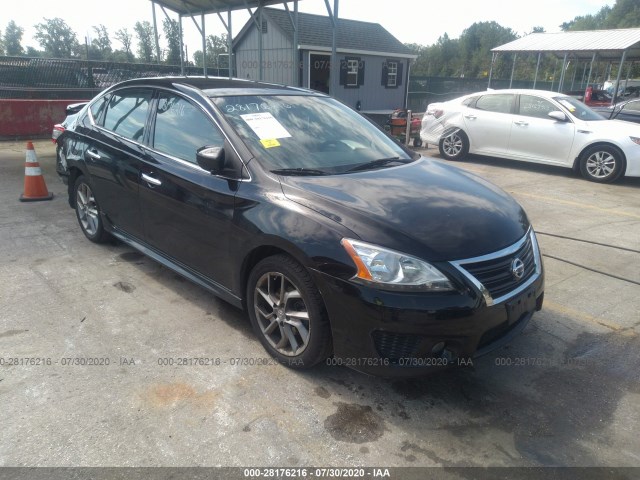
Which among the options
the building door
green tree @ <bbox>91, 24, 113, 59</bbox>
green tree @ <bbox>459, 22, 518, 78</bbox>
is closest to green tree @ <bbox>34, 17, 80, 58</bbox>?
green tree @ <bbox>91, 24, 113, 59</bbox>

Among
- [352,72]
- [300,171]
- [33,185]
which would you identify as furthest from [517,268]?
[352,72]

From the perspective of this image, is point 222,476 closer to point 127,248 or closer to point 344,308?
point 344,308

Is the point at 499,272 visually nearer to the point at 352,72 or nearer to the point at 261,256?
the point at 261,256

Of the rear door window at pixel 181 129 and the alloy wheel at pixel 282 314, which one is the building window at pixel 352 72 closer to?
the rear door window at pixel 181 129

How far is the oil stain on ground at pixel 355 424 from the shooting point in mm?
2418

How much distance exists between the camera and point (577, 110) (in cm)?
896

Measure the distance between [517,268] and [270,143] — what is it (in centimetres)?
176

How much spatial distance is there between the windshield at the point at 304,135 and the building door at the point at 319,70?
19.2m

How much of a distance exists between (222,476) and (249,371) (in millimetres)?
818

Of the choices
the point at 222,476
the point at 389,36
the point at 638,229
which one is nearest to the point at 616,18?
the point at 389,36

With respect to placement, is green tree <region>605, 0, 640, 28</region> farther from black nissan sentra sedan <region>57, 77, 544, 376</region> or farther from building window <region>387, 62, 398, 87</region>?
black nissan sentra sedan <region>57, 77, 544, 376</region>

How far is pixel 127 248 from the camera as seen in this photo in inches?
193

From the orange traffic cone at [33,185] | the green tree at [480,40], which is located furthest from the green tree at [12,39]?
the orange traffic cone at [33,185]

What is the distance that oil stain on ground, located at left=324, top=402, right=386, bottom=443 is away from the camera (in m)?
2.42
